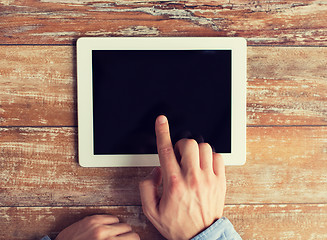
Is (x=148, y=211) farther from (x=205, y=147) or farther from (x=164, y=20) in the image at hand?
(x=164, y=20)

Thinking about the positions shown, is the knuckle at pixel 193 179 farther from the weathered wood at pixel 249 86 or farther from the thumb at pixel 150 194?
the weathered wood at pixel 249 86

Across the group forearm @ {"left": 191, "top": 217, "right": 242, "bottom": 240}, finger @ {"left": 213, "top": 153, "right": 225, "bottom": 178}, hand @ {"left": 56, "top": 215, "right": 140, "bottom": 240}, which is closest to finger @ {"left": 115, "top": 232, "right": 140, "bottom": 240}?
hand @ {"left": 56, "top": 215, "right": 140, "bottom": 240}

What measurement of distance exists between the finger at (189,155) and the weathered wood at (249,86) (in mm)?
179

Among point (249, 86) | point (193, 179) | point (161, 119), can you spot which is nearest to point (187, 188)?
point (193, 179)

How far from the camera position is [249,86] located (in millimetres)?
744

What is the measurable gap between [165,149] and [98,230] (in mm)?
250

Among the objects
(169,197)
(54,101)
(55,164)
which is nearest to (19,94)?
(54,101)

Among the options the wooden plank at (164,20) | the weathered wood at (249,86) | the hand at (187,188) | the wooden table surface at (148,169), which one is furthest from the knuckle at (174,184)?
the wooden plank at (164,20)

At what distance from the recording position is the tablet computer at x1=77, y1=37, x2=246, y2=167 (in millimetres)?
708

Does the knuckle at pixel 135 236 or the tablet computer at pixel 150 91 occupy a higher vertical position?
the tablet computer at pixel 150 91

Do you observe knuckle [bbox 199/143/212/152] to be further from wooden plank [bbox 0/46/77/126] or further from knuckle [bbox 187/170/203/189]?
wooden plank [bbox 0/46/77/126]

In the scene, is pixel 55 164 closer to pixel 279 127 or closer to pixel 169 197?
pixel 169 197

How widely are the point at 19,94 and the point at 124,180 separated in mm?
332

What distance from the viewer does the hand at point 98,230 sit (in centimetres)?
70
